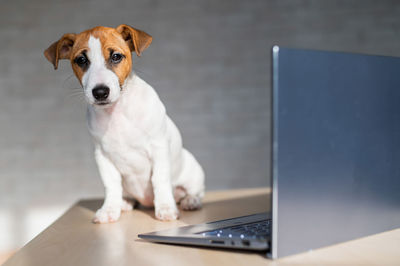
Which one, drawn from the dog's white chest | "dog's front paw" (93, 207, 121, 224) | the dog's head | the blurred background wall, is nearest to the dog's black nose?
the dog's head

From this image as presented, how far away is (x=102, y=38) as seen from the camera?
141cm

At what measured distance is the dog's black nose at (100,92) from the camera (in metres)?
1.31

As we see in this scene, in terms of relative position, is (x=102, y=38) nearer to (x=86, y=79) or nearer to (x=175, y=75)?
(x=86, y=79)

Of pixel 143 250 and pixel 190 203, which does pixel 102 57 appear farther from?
pixel 143 250

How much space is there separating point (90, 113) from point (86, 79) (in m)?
0.15

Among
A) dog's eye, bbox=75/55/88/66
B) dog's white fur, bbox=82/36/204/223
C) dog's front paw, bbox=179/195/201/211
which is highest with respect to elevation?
dog's eye, bbox=75/55/88/66

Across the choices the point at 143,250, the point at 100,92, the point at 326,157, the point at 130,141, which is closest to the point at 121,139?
the point at 130,141

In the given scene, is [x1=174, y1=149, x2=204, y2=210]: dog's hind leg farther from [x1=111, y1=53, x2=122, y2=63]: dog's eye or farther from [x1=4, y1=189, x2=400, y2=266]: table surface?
[x1=111, y1=53, x2=122, y2=63]: dog's eye

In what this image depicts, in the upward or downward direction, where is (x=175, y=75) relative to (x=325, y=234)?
upward

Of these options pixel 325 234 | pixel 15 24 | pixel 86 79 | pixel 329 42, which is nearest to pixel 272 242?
pixel 325 234

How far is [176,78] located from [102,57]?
1.95 m

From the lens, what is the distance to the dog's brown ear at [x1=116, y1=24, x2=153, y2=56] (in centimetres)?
146

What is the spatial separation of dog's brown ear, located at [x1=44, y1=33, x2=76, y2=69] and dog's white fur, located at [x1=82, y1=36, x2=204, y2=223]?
0.12 metres

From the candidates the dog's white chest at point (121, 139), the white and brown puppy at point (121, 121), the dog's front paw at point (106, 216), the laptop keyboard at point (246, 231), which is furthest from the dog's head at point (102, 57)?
the laptop keyboard at point (246, 231)
